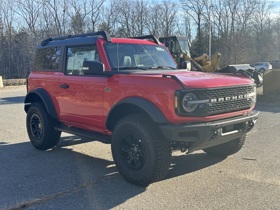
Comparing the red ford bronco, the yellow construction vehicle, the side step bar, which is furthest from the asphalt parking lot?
the yellow construction vehicle

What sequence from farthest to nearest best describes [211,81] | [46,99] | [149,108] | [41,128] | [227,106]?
[41,128] < [46,99] < [227,106] < [211,81] < [149,108]

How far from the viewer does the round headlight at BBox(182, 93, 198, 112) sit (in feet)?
14.6

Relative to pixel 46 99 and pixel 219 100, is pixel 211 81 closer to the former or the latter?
pixel 219 100

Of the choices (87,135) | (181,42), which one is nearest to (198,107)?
(87,135)

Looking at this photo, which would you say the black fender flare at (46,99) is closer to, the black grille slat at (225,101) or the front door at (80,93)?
the front door at (80,93)

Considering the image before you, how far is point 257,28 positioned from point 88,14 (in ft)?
126

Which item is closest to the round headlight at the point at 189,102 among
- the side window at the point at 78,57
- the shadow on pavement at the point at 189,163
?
the shadow on pavement at the point at 189,163

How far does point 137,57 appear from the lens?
598 centimetres

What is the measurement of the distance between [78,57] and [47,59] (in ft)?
3.44

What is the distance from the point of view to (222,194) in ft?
14.6

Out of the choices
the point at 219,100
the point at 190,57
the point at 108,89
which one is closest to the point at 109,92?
the point at 108,89

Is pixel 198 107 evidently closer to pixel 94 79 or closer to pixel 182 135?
pixel 182 135

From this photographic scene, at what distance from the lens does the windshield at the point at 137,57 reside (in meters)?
5.70

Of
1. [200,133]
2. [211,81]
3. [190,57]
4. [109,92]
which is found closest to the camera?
[200,133]
